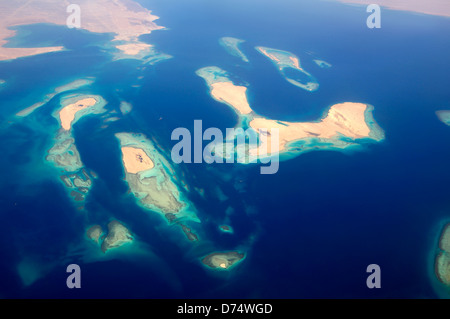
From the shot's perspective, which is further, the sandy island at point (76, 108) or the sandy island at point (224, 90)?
the sandy island at point (224, 90)

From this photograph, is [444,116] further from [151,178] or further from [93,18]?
[93,18]

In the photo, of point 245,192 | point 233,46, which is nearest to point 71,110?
point 245,192

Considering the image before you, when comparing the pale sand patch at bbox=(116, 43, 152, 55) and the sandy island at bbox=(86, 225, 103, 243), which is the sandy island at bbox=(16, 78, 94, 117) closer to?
the pale sand patch at bbox=(116, 43, 152, 55)

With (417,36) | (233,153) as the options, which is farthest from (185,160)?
(417,36)

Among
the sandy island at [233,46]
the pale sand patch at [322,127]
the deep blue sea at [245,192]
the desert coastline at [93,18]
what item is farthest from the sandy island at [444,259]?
the desert coastline at [93,18]

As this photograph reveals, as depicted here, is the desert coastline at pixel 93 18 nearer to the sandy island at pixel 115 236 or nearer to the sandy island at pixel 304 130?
the sandy island at pixel 304 130
